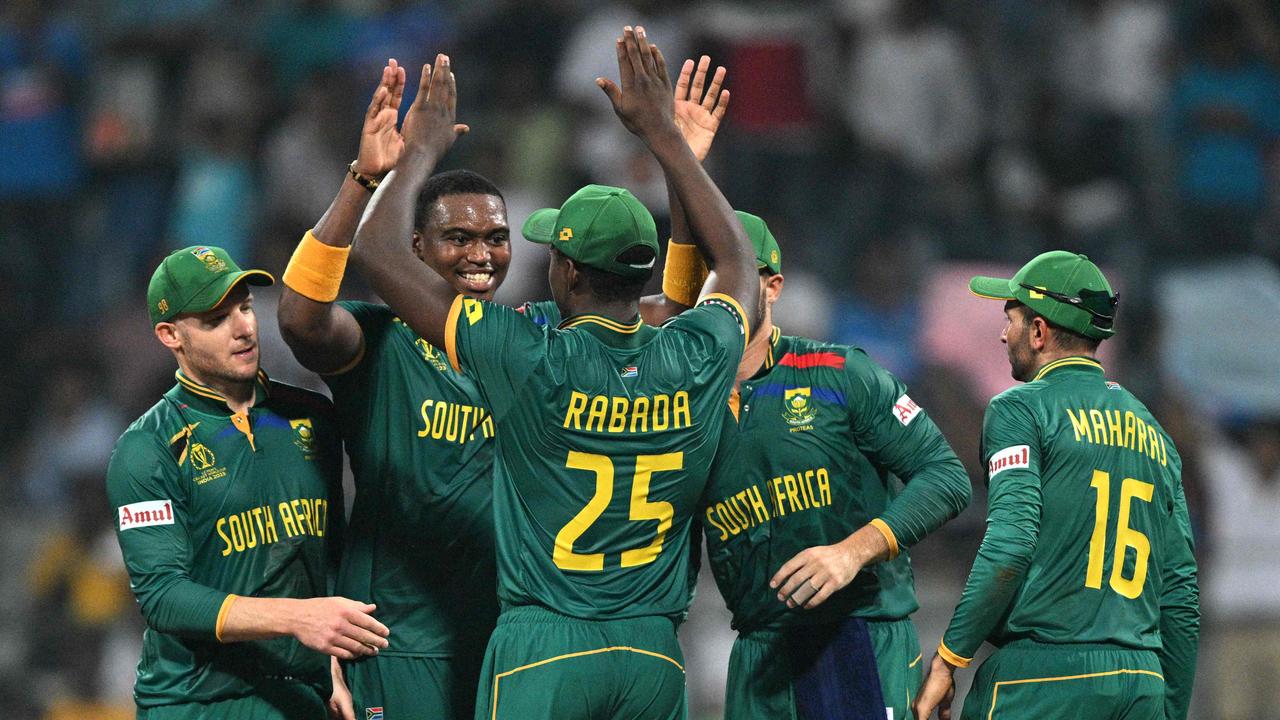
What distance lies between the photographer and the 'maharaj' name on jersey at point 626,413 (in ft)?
14.7

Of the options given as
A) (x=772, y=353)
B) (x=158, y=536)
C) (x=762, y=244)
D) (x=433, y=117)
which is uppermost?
(x=433, y=117)

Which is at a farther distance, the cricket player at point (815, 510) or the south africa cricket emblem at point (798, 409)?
the south africa cricket emblem at point (798, 409)

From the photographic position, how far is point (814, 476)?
5.49 m

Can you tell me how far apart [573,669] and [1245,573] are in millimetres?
7725

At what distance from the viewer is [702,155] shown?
5422mm

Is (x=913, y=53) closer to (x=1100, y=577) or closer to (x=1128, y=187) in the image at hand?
(x=1128, y=187)

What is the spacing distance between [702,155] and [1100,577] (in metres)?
2.01

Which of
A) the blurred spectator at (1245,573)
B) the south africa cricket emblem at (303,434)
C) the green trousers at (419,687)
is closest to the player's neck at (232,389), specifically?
the south africa cricket emblem at (303,434)

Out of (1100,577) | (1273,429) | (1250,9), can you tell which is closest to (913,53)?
(1250,9)

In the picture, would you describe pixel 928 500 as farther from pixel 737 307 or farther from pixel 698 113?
pixel 698 113

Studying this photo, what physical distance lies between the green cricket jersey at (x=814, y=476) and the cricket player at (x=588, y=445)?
786 mm

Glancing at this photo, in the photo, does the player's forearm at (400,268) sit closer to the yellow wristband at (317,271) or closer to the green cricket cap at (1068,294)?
the yellow wristband at (317,271)

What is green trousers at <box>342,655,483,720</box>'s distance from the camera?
206 inches

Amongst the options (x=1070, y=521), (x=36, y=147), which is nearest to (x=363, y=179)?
(x=1070, y=521)
